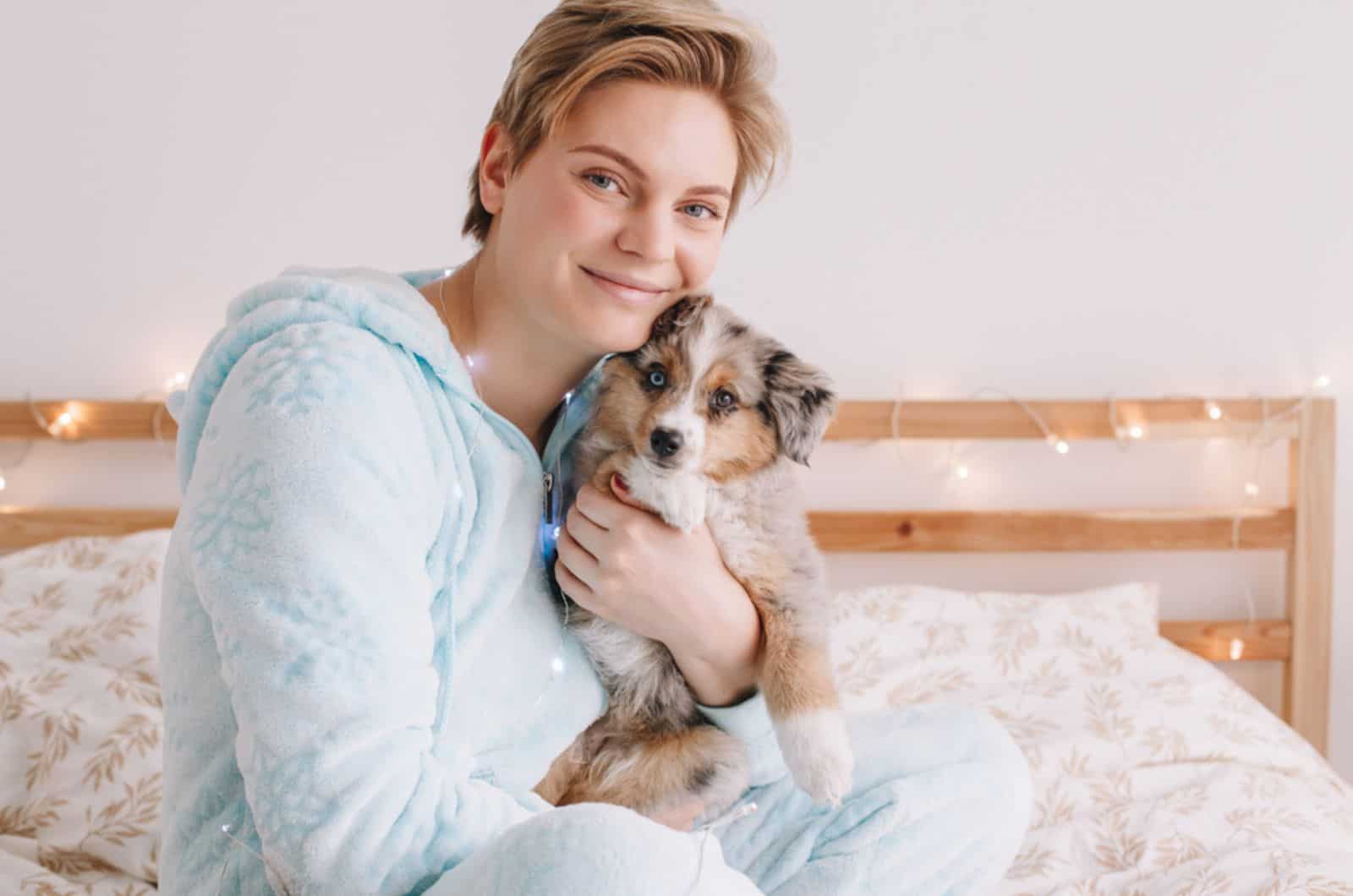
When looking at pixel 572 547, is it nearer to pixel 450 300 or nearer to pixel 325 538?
pixel 450 300

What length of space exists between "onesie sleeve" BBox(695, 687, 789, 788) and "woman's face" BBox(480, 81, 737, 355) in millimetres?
541

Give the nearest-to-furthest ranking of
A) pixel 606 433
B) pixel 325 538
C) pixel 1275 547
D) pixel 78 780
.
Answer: pixel 325 538 < pixel 606 433 < pixel 78 780 < pixel 1275 547

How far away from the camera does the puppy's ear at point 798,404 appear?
4.76 ft

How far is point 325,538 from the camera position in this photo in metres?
0.91

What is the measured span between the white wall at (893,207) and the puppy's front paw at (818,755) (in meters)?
1.93

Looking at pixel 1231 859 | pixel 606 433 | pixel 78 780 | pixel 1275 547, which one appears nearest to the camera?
pixel 606 433

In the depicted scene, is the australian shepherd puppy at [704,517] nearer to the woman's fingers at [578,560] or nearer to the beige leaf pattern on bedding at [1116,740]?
the woman's fingers at [578,560]

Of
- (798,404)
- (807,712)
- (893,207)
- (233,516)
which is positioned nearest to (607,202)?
(798,404)

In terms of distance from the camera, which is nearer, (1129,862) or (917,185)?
(1129,862)

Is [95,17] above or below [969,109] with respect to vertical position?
above

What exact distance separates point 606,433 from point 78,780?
1.15 meters

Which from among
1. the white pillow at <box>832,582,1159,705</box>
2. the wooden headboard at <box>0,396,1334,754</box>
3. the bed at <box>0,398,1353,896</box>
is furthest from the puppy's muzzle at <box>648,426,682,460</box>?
Answer: the wooden headboard at <box>0,396,1334,754</box>

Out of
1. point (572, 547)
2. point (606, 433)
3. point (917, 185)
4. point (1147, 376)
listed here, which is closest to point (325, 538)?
point (572, 547)

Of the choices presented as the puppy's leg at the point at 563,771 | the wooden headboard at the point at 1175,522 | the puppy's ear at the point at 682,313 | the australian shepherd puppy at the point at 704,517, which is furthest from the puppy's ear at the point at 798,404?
the wooden headboard at the point at 1175,522
